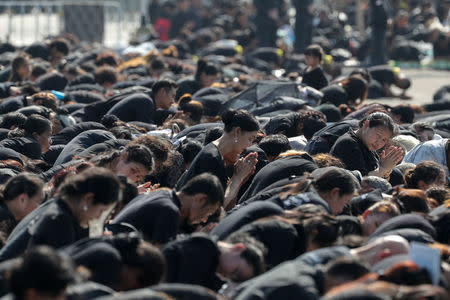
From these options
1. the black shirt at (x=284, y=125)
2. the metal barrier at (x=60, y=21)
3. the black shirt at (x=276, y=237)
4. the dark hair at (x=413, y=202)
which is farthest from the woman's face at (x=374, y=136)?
the metal barrier at (x=60, y=21)

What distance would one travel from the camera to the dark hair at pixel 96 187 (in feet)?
15.9

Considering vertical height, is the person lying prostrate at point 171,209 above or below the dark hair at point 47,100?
above

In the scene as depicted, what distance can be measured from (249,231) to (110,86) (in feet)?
22.6

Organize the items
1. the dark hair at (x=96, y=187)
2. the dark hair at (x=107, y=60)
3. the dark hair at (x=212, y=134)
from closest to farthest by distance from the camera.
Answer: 1. the dark hair at (x=96, y=187)
2. the dark hair at (x=212, y=134)
3. the dark hair at (x=107, y=60)

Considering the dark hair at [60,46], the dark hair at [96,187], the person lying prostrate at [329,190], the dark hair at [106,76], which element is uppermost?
the dark hair at [96,187]

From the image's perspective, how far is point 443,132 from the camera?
9.43 metres

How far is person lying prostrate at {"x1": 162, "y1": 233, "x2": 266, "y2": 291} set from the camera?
4.76m

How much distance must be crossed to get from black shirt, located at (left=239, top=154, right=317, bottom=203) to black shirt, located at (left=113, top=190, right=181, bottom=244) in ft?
3.79

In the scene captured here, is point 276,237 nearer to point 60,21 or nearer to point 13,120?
point 13,120

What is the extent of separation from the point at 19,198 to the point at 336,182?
186 centimetres

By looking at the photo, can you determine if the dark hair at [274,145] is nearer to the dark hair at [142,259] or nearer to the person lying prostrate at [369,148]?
the person lying prostrate at [369,148]

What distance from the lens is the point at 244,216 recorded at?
533cm

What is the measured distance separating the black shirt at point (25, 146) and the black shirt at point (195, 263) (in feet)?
9.86

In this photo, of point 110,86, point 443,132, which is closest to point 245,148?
point 443,132
